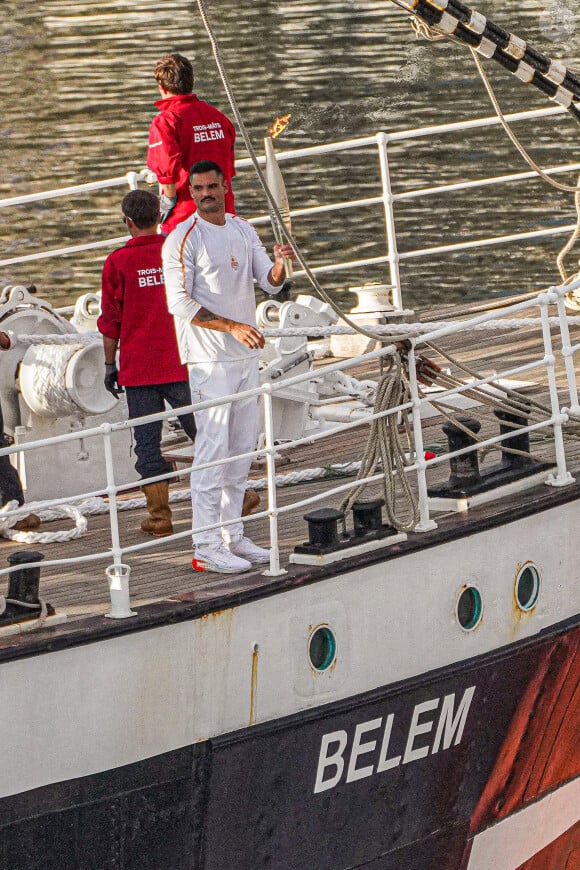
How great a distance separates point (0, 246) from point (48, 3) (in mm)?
21360

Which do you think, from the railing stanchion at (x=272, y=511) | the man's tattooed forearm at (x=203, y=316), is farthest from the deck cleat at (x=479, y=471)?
the man's tattooed forearm at (x=203, y=316)

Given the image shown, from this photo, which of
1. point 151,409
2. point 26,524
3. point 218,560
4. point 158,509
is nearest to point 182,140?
point 151,409

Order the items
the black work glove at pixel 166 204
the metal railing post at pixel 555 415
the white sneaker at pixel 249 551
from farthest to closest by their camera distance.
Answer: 1. the black work glove at pixel 166 204
2. the metal railing post at pixel 555 415
3. the white sneaker at pixel 249 551

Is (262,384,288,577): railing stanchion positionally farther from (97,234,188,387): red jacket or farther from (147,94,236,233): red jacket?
(147,94,236,233): red jacket

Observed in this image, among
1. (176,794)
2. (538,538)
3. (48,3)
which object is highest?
(48,3)

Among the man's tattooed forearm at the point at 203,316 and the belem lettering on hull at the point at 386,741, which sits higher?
the man's tattooed forearm at the point at 203,316

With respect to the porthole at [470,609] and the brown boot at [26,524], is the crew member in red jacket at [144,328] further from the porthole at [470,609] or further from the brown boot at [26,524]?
the porthole at [470,609]

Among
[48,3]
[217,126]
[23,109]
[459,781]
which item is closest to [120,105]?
[23,109]

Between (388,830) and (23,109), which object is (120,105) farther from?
(388,830)

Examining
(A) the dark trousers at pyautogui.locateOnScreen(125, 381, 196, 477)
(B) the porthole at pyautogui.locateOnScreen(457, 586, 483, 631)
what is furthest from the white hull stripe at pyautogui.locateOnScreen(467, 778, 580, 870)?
(A) the dark trousers at pyautogui.locateOnScreen(125, 381, 196, 477)

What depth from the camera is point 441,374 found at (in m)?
6.22

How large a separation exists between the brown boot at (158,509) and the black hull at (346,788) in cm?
120

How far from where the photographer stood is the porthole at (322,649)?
5469 mm

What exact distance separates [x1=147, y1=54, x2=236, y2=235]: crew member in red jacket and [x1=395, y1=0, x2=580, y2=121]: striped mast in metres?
1.14
